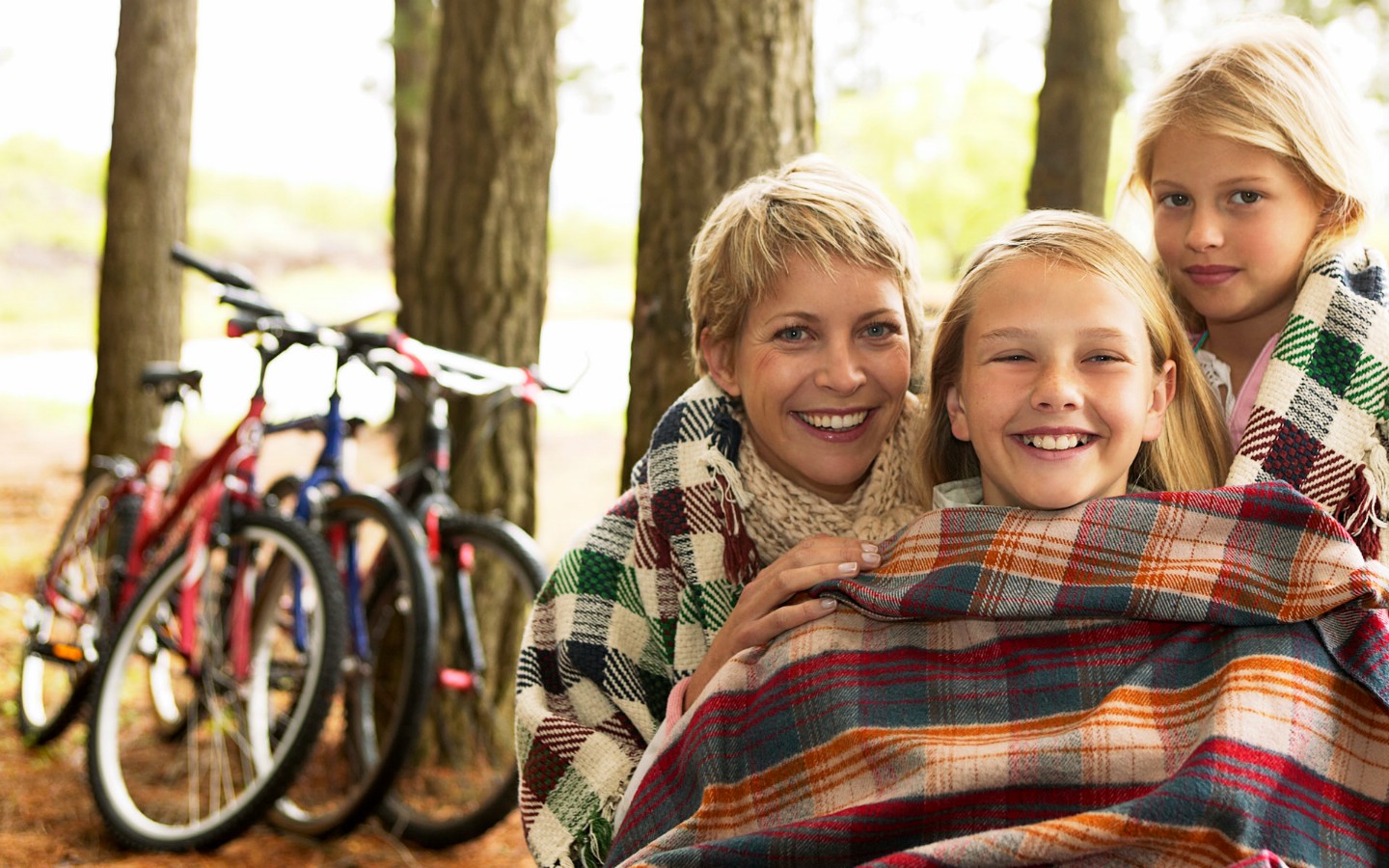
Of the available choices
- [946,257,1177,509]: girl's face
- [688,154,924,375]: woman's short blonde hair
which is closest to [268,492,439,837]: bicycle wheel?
[688,154,924,375]: woman's short blonde hair

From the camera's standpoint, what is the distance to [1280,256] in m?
2.19

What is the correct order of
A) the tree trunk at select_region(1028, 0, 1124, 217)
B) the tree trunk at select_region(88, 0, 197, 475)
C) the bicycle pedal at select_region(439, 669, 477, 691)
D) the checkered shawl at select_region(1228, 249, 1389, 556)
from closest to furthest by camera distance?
the checkered shawl at select_region(1228, 249, 1389, 556) < the bicycle pedal at select_region(439, 669, 477, 691) < the tree trunk at select_region(1028, 0, 1124, 217) < the tree trunk at select_region(88, 0, 197, 475)

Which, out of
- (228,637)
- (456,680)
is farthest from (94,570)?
(456,680)

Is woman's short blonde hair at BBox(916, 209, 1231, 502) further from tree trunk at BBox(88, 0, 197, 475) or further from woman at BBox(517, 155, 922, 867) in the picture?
tree trunk at BBox(88, 0, 197, 475)

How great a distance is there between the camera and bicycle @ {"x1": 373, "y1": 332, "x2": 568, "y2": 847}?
13.5 feet

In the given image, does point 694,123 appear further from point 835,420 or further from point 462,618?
point 462,618

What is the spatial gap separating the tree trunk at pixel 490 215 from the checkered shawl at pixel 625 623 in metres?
2.43

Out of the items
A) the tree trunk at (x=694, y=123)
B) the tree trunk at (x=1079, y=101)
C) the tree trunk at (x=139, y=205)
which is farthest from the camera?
the tree trunk at (x=139, y=205)

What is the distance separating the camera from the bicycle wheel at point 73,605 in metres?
5.34

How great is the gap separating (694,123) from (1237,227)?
149 cm

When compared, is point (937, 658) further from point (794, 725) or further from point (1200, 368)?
point (1200, 368)

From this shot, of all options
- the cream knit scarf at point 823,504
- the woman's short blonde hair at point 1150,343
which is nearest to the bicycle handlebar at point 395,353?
the cream knit scarf at point 823,504

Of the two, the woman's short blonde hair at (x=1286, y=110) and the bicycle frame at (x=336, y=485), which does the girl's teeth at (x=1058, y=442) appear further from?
the bicycle frame at (x=336, y=485)

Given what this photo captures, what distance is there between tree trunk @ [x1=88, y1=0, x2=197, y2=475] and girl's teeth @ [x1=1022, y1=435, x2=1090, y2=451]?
659cm
